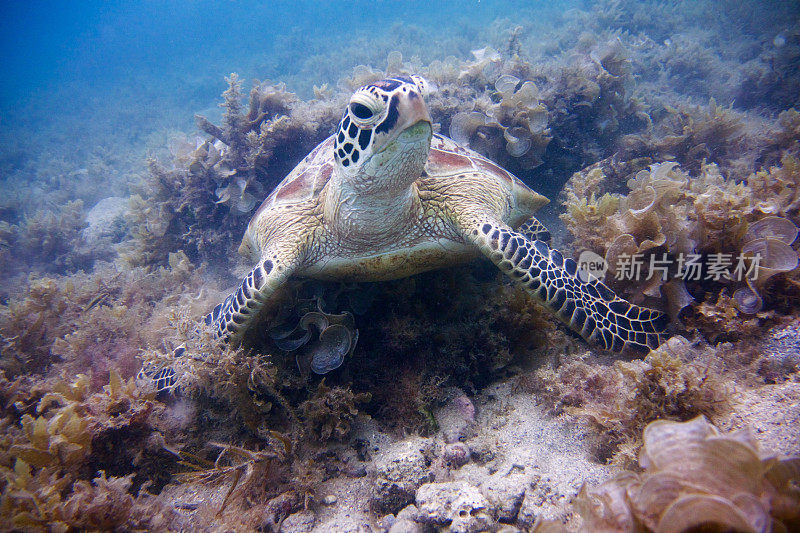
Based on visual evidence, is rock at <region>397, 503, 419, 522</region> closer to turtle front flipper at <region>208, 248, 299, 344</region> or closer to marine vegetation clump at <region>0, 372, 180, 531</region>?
marine vegetation clump at <region>0, 372, 180, 531</region>

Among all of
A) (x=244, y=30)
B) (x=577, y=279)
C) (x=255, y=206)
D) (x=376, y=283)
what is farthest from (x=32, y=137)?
(x=244, y=30)

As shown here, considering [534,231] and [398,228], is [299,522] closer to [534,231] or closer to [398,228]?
[398,228]

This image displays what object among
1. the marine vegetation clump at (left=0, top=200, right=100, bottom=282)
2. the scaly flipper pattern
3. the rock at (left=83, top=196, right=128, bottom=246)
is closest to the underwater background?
the scaly flipper pattern

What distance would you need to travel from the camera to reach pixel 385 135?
217cm

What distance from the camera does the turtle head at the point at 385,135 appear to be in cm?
210

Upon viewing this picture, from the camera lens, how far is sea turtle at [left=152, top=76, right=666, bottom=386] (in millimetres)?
2260

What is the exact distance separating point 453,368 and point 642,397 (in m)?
1.22

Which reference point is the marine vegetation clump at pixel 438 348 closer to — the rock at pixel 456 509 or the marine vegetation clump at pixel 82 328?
the rock at pixel 456 509

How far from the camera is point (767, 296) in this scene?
2455 millimetres

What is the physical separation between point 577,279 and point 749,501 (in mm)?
2042

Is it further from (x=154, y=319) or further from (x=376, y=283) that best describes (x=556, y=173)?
(x=154, y=319)

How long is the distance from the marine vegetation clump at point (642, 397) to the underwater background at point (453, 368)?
0.04ft

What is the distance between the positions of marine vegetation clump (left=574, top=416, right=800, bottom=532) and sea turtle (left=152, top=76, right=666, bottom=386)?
1461 millimetres

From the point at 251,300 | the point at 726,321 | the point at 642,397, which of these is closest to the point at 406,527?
the point at 642,397
